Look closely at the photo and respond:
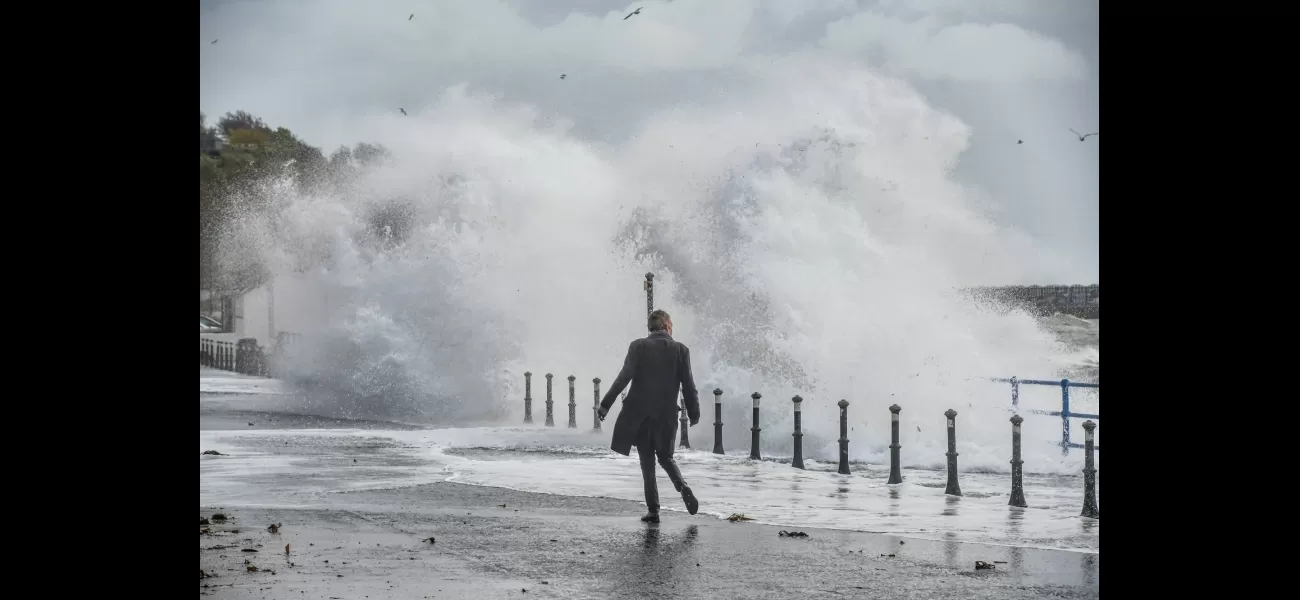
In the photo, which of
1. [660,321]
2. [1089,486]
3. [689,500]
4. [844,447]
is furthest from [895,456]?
[660,321]

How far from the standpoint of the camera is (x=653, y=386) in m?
10.5

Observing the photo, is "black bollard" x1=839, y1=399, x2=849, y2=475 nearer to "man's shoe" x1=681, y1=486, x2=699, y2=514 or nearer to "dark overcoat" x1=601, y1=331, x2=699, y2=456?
"man's shoe" x1=681, y1=486, x2=699, y2=514

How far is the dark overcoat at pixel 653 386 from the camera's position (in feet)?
34.5

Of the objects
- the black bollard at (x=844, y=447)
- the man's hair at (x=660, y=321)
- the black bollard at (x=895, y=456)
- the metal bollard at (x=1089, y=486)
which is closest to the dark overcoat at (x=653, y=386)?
the man's hair at (x=660, y=321)

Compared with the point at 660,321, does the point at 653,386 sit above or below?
below

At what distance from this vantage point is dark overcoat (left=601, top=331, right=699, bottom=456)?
10.5m

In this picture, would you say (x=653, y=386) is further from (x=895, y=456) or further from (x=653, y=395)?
(x=895, y=456)

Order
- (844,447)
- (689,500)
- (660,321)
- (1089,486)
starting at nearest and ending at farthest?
1. (660,321)
2. (689,500)
3. (1089,486)
4. (844,447)

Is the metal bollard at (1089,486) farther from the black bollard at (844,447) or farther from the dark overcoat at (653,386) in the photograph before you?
the black bollard at (844,447)

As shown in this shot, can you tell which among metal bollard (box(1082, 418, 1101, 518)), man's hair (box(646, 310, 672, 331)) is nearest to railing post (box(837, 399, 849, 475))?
metal bollard (box(1082, 418, 1101, 518))

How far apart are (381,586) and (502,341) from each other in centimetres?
3149

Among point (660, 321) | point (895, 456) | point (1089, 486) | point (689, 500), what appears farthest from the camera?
point (895, 456)

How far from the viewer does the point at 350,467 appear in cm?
1582
